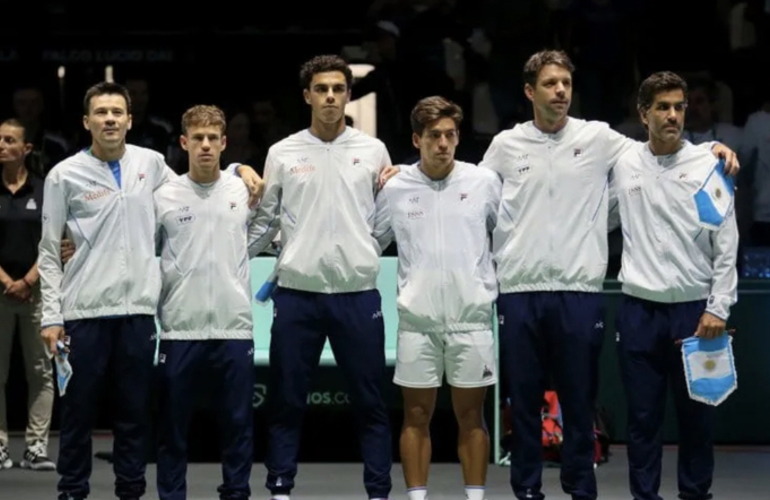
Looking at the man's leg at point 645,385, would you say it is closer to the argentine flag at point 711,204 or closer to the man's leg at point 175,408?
the argentine flag at point 711,204

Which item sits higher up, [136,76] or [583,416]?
[136,76]

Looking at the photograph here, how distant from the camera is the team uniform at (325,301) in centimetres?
862

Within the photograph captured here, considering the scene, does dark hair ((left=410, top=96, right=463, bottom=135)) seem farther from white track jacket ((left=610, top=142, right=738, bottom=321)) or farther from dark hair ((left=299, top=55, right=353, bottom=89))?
white track jacket ((left=610, top=142, right=738, bottom=321))

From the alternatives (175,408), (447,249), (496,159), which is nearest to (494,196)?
(496,159)

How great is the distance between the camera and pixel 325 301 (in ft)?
28.3

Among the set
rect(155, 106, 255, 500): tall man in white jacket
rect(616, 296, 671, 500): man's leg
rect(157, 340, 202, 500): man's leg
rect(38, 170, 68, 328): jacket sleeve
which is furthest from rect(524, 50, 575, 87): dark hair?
rect(38, 170, 68, 328): jacket sleeve

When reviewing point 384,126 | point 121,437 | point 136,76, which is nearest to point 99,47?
point 136,76

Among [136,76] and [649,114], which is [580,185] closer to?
[649,114]

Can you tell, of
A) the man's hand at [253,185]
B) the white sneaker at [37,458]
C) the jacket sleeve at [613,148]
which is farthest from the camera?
the white sneaker at [37,458]

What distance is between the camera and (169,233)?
28.3 ft

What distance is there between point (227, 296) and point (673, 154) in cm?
215

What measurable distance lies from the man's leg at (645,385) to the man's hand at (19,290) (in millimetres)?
3959

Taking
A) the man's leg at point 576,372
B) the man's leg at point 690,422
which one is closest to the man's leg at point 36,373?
the man's leg at point 576,372

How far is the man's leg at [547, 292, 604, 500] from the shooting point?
8422 mm
